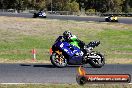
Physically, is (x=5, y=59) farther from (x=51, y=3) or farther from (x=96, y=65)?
(x=51, y=3)

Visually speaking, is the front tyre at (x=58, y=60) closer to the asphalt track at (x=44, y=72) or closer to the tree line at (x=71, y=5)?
the asphalt track at (x=44, y=72)

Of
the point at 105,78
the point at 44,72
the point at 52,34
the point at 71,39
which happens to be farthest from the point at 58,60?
the point at 52,34

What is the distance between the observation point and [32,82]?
1352cm

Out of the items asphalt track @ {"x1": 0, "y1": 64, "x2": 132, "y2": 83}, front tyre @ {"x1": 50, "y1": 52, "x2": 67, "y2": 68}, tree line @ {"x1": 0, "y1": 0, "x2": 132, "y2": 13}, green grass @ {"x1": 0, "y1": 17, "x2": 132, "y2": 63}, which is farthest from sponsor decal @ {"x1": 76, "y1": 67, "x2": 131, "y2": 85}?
tree line @ {"x1": 0, "y1": 0, "x2": 132, "y2": 13}

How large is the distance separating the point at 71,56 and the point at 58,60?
0.54m

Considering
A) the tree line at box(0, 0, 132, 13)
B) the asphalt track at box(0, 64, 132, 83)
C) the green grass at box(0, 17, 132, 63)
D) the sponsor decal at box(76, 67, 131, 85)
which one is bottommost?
the tree line at box(0, 0, 132, 13)

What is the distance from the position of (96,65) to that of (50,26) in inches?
1237

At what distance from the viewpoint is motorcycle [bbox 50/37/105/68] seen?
1762 cm

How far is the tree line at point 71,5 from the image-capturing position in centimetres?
13325

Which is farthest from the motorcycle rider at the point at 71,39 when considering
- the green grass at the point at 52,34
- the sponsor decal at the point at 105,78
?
the green grass at the point at 52,34

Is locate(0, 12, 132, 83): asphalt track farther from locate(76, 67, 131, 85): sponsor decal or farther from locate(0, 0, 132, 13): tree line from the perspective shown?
locate(0, 0, 132, 13): tree line

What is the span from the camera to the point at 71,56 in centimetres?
1777

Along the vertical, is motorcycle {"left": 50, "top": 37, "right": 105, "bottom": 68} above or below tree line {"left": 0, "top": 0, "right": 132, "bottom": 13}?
above

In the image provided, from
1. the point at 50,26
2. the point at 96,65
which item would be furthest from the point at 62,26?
the point at 96,65
